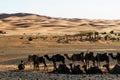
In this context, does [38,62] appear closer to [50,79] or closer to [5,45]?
[50,79]

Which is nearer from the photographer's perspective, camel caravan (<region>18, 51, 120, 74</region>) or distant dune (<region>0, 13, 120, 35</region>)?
camel caravan (<region>18, 51, 120, 74</region>)

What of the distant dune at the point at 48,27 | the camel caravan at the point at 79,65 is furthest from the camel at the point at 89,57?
the distant dune at the point at 48,27

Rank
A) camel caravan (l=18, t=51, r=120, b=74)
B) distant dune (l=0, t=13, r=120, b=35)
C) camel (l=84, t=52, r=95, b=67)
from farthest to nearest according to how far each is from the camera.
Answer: distant dune (l=0, t=13, r=120, b=35) → camel (l=84, t=52, r=95, b=67) → camel caravan (l=18, t=51, r=120, b=74)

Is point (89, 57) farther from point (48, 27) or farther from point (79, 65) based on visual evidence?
point (48, 27)

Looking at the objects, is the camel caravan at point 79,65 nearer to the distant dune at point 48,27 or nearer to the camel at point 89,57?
the camel at point 89,57

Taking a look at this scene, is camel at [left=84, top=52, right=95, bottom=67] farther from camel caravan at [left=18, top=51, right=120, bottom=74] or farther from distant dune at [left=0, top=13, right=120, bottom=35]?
distant dune at [left=0, top=13, right=120, bottom=35]

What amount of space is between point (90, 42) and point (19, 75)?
2953cm

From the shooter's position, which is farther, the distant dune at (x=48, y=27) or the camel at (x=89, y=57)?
the distant dune at (x=48, y=27)

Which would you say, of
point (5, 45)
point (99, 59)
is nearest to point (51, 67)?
point (99, 59)

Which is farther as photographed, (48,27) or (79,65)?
(48,27)

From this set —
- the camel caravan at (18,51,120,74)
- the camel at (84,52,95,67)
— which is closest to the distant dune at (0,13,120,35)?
the camel caravan at (18,51,120,74)

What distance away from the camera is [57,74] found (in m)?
24.7

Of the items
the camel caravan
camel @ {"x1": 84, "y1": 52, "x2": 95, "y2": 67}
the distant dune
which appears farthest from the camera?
the distant dune

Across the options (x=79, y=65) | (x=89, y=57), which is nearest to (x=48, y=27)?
(x=89, y=57)
